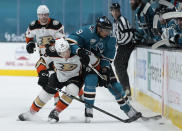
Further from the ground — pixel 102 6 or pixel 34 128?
pixel 102 6

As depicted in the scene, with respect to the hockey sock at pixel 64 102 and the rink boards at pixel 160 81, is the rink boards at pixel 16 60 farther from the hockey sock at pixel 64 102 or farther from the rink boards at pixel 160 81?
the hockey sock at pixel 64 102

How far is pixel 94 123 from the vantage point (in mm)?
3994

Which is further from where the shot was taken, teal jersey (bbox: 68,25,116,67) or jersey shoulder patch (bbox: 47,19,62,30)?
jersey shoulder patch (bbox: 47,19,62,30)

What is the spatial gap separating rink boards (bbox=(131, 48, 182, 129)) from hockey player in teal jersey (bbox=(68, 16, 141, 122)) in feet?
1.09

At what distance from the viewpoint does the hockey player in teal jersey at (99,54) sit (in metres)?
4.03

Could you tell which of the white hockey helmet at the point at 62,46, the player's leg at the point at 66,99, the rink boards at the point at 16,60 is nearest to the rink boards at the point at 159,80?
the player's leg at the point at 66,99

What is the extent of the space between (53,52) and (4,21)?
32.5 feet

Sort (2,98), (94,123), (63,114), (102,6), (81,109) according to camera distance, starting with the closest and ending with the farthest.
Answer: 1. (94,123)
2. (63,114)
3. (81,109)
4. (2,98)
5. (102,6)

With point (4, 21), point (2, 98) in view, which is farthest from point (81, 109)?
point (4, 21)

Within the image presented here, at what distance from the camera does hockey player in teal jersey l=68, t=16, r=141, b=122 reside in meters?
4.03

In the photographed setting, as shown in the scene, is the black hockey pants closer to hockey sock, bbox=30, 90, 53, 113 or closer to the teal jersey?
the teal jersey

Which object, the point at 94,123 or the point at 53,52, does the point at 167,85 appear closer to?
the point at 94,123

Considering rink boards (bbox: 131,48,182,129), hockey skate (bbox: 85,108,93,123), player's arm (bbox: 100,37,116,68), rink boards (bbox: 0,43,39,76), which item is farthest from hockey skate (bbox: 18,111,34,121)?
rink boards (bbox: 0,43,39,76)

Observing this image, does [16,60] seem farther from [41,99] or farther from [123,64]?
[41,99]
